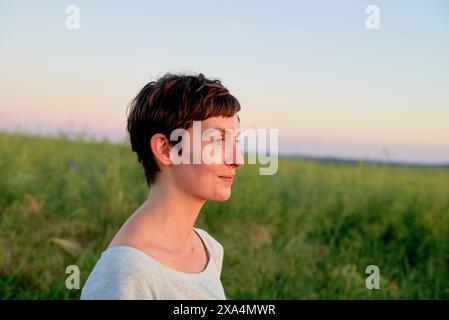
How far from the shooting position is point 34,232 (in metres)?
4.03

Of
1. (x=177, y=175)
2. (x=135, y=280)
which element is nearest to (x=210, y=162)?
(x=177, y=175)

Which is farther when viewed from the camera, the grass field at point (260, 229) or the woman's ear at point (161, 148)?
the grass field at point (260, 229)

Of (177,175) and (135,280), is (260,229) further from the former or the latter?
(135,280)

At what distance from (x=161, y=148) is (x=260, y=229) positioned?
10.2 feet

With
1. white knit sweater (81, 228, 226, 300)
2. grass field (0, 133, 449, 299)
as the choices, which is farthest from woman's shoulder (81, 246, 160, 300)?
grass field (0, 133, 449, 299)

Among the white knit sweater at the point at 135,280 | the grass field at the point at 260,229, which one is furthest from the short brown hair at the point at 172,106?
the grass field at the point at 260,229

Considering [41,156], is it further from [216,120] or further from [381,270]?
[216,120]

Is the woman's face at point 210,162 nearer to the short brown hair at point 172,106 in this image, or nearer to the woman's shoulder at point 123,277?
the short brown hair at point 172,106

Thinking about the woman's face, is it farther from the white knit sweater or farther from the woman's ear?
the white knit sweater

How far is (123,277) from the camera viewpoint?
139 centimetres

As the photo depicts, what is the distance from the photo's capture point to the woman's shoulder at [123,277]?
1387mm

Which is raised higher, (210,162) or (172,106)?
(172,106)

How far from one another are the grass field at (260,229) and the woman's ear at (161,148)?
1.92m
